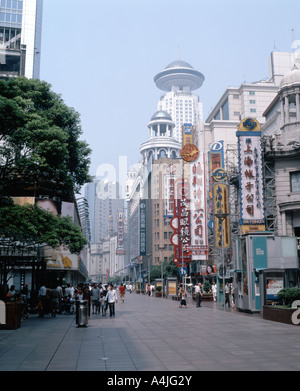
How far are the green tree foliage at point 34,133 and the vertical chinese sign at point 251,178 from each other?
52.3 ft

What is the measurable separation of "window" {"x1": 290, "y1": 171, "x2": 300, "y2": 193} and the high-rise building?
2557 inches

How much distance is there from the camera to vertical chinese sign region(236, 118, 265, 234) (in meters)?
36.5

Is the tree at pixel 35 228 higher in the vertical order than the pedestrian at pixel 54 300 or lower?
higher

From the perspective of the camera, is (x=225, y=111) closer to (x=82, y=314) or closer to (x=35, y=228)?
(x=35, y=228)

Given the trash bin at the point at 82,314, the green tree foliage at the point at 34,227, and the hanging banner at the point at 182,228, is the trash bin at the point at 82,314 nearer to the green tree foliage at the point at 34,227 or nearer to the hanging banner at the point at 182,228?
the green tree foliage at the point at 34,227

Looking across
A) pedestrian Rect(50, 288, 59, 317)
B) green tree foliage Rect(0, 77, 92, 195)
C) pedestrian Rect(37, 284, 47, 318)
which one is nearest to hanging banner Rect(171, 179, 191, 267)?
pedestrian Rect(50, 288, 59, 317)

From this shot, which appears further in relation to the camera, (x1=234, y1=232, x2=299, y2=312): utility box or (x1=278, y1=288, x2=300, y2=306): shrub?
(x1=234, y1=232, x2=299, y2=312): utility box

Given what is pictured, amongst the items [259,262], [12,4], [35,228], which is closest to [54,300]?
[35,228]

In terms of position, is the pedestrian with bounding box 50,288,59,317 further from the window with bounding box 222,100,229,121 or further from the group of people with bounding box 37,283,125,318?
the window with bounding box 222,100,229,121

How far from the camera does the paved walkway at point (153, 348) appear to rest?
10.1 metres

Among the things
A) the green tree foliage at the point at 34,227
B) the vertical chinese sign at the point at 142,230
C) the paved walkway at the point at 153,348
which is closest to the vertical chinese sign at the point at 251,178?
the green tree foliage at the point at 34,227

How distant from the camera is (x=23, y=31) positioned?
92250mm

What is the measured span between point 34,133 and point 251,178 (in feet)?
69.3
